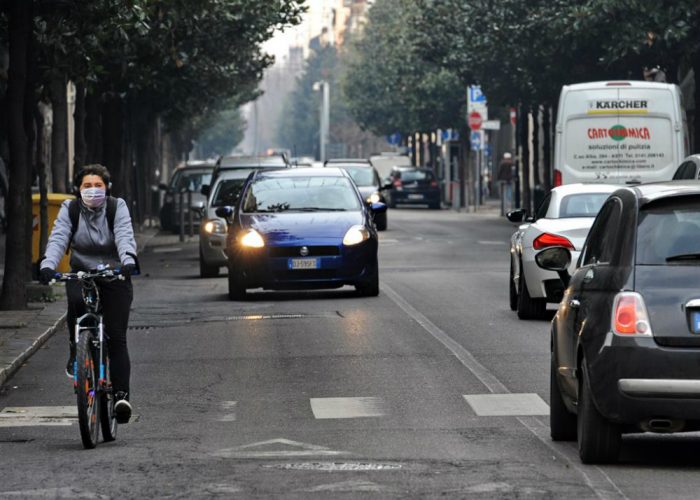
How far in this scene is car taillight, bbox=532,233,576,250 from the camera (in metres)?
18.7

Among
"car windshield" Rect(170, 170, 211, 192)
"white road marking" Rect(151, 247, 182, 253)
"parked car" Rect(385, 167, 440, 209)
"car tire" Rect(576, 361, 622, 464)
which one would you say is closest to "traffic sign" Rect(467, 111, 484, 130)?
"parked car" Rect(385, 167, 440, 209)

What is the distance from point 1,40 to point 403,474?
2037 cm

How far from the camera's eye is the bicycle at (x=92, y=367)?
1067 centimetres

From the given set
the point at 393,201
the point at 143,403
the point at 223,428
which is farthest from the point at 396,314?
the point at 393,201

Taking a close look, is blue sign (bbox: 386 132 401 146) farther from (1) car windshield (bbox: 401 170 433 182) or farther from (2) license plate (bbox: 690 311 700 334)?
(2) license plate (bbox: 690 311 700 334)

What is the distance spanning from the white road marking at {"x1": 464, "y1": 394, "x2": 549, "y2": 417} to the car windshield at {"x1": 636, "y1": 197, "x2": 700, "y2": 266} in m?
2.89

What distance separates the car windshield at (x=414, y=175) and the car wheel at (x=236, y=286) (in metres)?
45.4

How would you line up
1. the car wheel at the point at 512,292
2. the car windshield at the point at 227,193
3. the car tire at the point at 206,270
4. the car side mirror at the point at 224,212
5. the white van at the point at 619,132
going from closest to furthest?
the car wheel at the point at 512,292
the car side mirror at the point at 224,212
the car tire at the point at 206,270
the car windshield at the point at 227,193
the white van at the point at 619,132

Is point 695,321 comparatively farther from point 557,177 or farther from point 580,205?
point 557,177

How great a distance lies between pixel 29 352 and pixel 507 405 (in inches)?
220

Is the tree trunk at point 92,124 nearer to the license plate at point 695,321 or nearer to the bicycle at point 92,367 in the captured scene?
the bicycle at point 92,367

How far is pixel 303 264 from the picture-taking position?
73.8 ft

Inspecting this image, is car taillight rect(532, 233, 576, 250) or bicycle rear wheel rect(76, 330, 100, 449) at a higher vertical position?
car taillight rect(532, 233, 576, 250)

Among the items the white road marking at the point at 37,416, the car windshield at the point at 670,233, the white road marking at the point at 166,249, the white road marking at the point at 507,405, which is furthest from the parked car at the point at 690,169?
the white road marking at the point at 166,249
